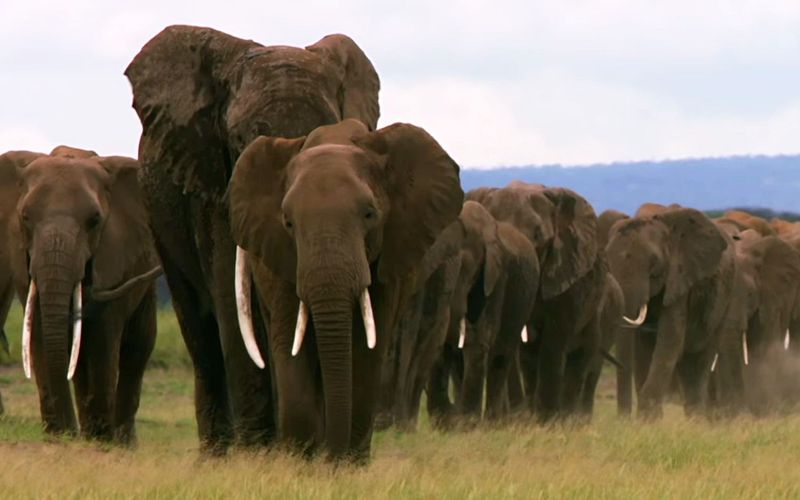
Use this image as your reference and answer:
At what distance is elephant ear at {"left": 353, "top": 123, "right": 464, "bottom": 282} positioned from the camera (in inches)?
428

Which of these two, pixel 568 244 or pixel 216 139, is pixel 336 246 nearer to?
pixel 216 139

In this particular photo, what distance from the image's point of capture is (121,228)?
48.4 ft

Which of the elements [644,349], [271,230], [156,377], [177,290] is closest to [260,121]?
[271,230]

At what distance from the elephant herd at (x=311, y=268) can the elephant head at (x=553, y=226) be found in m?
0.02

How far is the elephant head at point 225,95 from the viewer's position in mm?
11508

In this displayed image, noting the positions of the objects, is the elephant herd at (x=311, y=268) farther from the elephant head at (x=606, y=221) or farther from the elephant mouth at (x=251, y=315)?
the elephant head at (x=606, y=221)

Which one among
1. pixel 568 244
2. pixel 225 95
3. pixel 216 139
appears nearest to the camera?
pixel 225 95

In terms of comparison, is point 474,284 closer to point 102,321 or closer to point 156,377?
point 102,321

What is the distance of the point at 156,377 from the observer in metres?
27.7

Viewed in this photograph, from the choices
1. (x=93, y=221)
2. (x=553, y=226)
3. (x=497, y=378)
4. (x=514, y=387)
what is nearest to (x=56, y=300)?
(x=93, y=221)

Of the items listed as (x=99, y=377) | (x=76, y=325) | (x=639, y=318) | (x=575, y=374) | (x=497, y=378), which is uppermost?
(x=76, y=325)

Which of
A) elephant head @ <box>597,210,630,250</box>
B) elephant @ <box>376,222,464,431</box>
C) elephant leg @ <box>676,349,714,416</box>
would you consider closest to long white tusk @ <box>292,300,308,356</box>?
elephant @ <box>376,222,464,431</box>

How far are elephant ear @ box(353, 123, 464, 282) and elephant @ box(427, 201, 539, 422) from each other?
22.3ft

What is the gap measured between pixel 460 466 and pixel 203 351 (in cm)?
223
